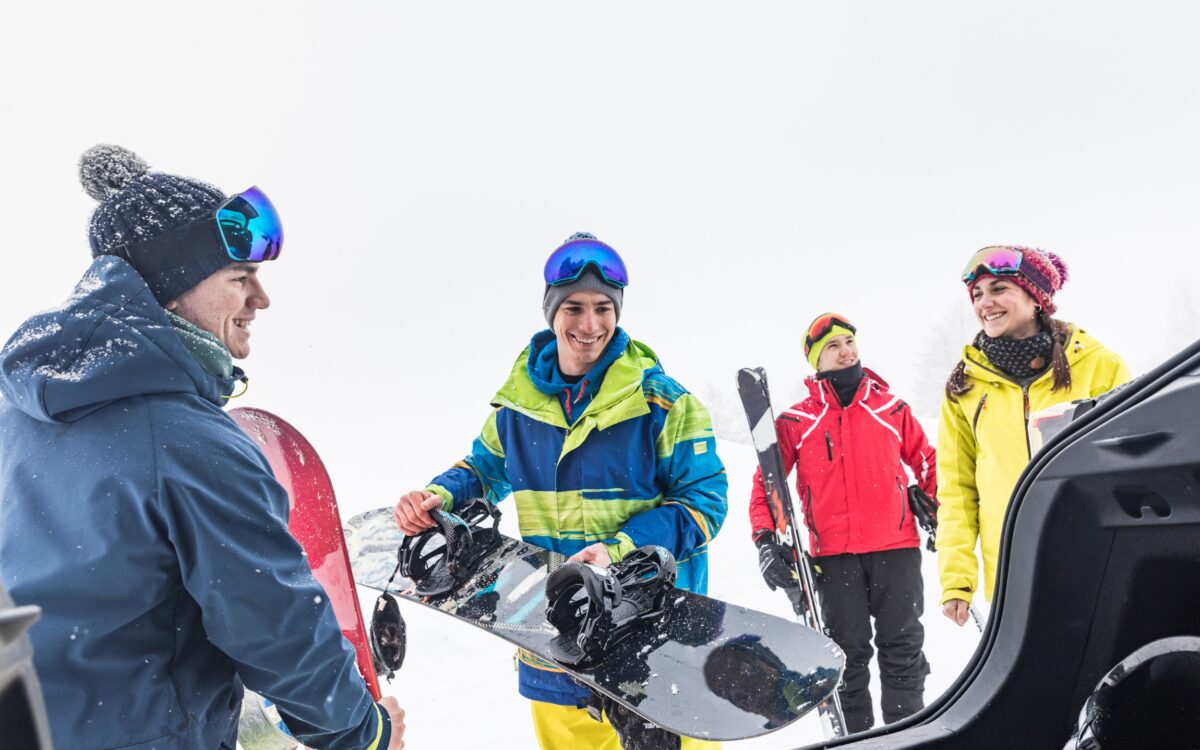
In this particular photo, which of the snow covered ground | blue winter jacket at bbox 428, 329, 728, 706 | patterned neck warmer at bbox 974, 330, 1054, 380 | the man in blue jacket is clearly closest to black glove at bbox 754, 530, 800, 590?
the snow covered ground

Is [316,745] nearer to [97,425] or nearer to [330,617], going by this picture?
[330,617]

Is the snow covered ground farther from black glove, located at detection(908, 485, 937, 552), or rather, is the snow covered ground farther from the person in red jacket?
black glove, located at detection(908, 485, 937, 552)

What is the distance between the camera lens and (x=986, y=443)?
116 inches

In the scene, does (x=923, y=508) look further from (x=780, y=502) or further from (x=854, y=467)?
(x=780, y=502)

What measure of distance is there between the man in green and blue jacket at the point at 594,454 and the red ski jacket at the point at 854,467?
54.5 inches

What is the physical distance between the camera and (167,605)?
1.51 m

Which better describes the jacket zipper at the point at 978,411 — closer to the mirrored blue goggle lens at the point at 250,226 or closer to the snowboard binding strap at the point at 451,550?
the snowboard binding strap at the point at 451,550

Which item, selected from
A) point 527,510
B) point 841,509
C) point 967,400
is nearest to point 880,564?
point 841,509

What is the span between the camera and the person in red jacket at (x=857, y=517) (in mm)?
3803

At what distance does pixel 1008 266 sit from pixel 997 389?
537 mm

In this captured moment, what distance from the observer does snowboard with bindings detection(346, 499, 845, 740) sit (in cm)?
228

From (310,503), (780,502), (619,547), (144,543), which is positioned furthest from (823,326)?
(144,543)

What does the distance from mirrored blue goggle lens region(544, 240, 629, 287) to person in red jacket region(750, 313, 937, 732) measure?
189cm

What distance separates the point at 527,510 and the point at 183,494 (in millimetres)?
1553
